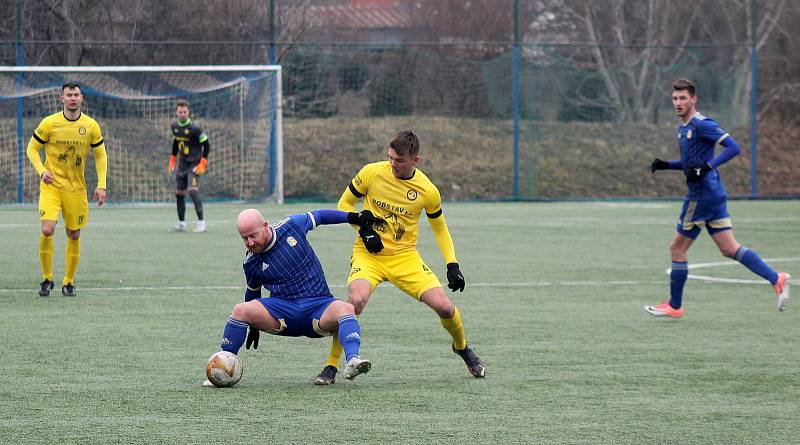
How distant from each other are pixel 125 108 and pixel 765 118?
16.5 meters

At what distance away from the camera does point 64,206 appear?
12438 mm

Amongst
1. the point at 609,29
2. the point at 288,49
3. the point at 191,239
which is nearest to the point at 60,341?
the point at 191,239

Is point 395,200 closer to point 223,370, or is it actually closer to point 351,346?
point 351,346

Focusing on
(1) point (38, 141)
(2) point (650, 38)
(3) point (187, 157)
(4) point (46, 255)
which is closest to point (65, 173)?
(1) point (38, 141)

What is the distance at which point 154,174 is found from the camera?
26.8 metres

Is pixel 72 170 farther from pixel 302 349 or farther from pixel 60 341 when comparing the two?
pixel 302 349

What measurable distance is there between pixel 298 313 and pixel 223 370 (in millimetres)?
583

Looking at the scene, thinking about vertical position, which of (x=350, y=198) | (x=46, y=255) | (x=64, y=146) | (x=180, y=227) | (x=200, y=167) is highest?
(x=350, y=198)

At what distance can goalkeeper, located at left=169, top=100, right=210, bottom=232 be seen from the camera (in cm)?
2012

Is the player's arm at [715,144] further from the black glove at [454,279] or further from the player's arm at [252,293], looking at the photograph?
the player's arm at [252,293]

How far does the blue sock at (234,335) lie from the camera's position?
761 centimetres

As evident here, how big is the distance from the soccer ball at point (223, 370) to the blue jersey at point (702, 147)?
17.1 feet

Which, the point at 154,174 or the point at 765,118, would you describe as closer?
the point at 154,174

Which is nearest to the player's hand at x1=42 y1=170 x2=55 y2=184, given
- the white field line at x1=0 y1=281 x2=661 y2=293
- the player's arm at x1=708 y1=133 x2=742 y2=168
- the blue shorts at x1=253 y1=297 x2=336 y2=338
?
the white field line at x1=0 y1=281 x2=661 y2=293
